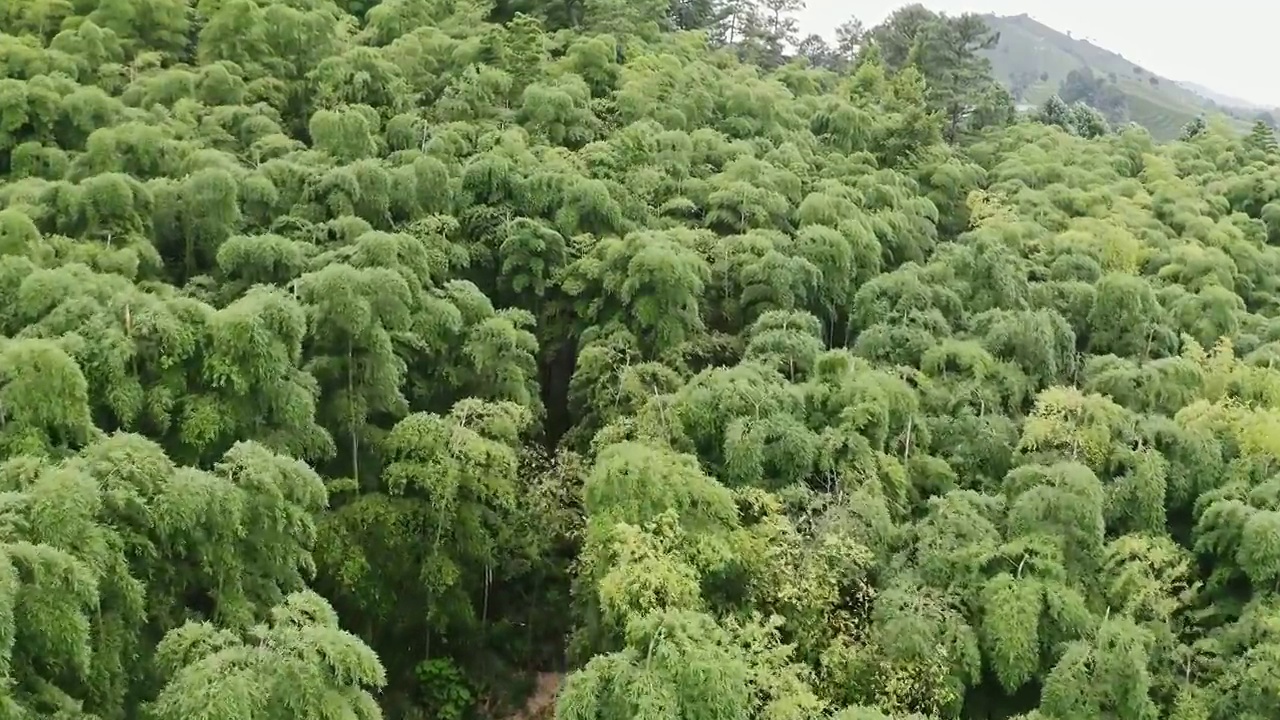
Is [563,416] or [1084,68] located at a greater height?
[1084,68]

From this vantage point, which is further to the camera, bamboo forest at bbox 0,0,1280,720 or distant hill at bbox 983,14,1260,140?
distant hill at bbox 983,14,1260,140

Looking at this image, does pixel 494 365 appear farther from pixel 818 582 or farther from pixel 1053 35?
pixel 1053 35

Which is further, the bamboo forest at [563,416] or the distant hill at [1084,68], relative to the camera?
the distant hill at [1084,68]

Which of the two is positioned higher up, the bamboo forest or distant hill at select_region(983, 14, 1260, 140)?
distant hill at select_region(983, 14, 1260, 140)

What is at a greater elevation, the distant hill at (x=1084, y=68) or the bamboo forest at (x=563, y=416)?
the distant hill at (x=1084, y=68)
